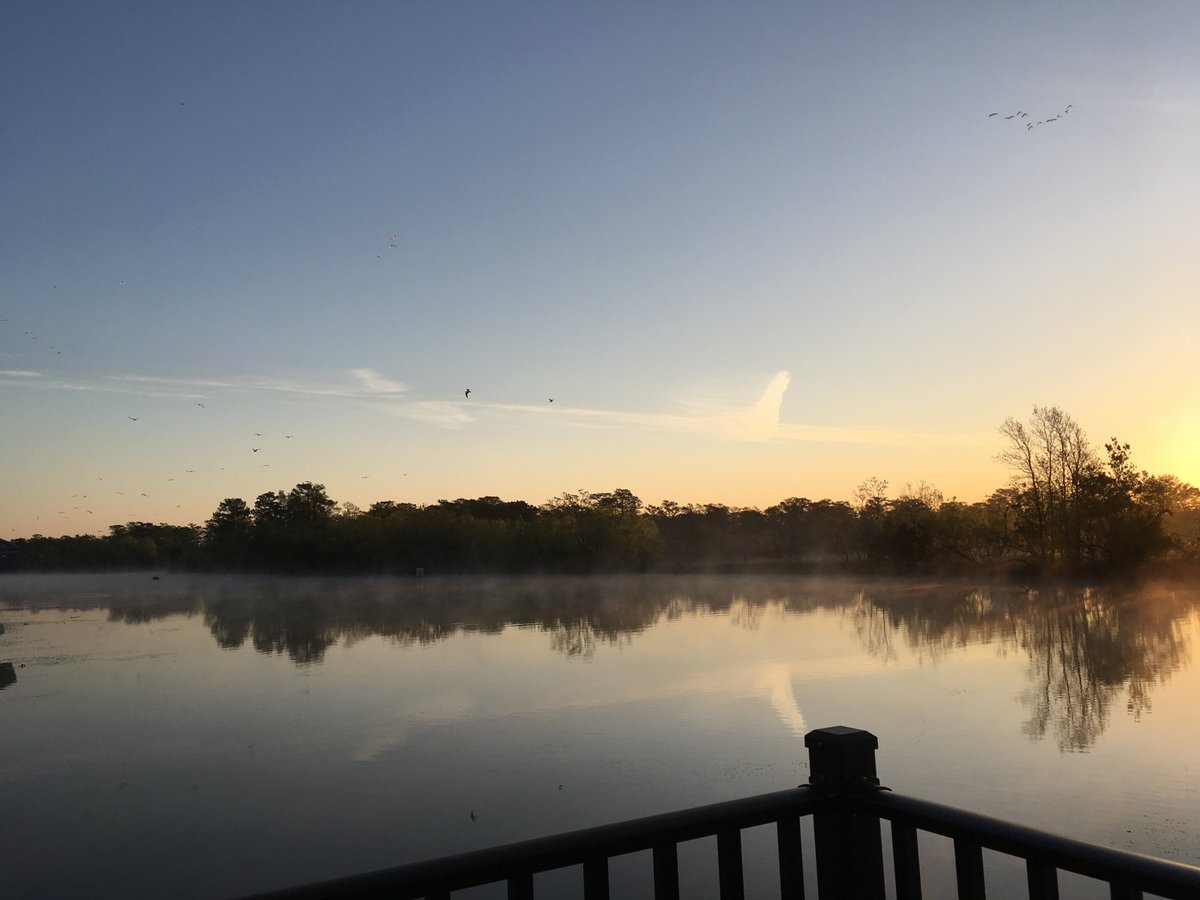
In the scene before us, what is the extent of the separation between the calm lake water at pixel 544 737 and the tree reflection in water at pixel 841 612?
208 millimetres

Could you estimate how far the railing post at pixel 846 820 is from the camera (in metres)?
2.63

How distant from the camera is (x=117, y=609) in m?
52.5

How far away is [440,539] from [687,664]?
6887 cm

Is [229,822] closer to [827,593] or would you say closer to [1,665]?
[1,665]

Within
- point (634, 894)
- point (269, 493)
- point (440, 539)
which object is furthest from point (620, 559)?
point (634, 894)

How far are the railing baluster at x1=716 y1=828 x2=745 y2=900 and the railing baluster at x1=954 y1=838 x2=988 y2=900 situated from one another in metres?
0.60

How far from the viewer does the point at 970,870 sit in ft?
8.05

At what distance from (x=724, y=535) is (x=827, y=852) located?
343ft

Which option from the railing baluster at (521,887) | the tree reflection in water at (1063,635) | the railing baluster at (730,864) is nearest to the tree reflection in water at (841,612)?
the tree reflection in water at (1063,635)

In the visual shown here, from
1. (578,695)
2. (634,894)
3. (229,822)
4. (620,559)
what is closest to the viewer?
(634,894)

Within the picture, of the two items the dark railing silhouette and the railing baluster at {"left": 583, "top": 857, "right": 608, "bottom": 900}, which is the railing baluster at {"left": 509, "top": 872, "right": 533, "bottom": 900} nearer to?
the dark railing silhouette

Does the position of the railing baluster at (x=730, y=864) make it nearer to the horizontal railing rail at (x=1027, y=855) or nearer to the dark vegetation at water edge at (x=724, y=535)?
the horizontal railing rail at (x=1027, y=855)

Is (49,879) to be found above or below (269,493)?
below

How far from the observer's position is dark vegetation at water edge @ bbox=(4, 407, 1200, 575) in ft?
154
